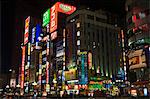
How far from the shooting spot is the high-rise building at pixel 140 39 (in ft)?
86.5

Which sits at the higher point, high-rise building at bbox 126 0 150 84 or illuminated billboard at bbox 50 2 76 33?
illuminated billboard at bbox 50 2 76 33

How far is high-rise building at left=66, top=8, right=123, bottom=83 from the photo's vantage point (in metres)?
55.2

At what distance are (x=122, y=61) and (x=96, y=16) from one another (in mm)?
14261

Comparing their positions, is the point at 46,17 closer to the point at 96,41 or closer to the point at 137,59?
the point at 96,41

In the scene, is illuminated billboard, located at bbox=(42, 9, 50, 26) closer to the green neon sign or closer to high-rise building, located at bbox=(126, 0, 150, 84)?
the green neon sign

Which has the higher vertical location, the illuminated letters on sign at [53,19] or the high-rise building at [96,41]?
the illuminated letters on sign at [53,19]

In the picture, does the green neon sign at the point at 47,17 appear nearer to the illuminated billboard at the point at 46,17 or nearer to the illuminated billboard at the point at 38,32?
the illuminated billboard at the point at 46,17

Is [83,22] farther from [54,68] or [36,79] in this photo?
[36,79]

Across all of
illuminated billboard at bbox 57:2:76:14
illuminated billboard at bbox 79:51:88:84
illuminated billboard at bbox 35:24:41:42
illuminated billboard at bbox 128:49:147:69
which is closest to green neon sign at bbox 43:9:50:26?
illuminated billboard at bbox 57:2:76:14

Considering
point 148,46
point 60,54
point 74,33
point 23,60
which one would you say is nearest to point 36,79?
point 23,60

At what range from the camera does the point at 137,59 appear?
27.2 m

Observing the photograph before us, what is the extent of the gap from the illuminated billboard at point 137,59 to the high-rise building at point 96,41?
82.2ft

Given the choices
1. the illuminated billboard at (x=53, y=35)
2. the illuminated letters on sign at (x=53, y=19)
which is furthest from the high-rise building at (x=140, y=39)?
the illuminated letters on sign at (x=53, y=19)

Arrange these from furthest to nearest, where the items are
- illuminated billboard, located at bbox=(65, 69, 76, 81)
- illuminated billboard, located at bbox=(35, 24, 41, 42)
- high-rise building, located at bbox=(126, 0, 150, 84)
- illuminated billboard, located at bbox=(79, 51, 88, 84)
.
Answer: illuminated billboard, located at bbox=(35, 24, 41, 42)
illuminated billboard, located at bbox=(65, 69, 76, 81)
illuminated billboard, located at bbox=(79, 51, 88, 84)
high-rise building, located at bbox=(126, 0, 150, 84)
